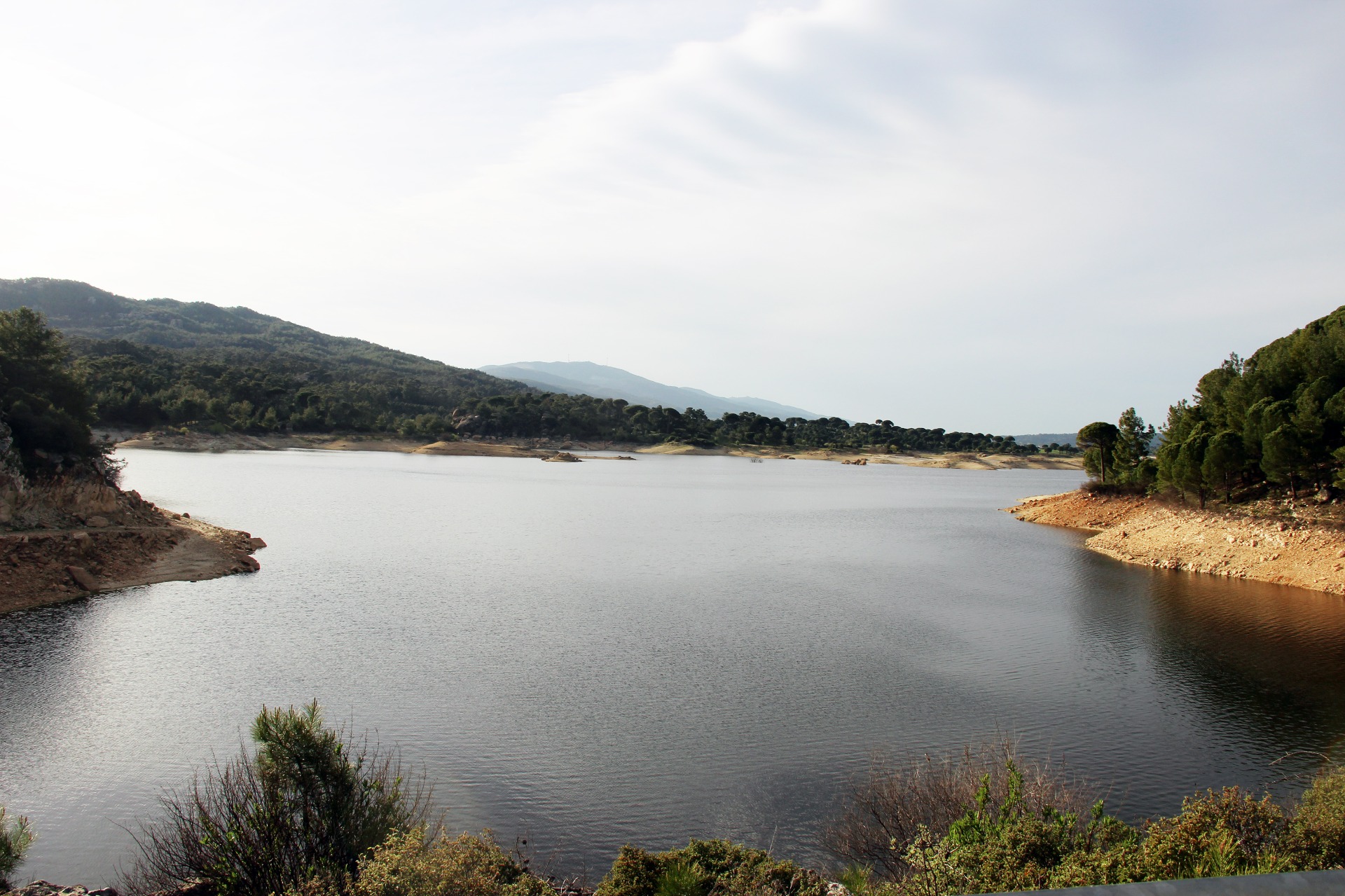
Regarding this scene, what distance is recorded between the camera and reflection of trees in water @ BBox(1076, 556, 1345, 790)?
14.6 meters

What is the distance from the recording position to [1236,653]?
2044cm

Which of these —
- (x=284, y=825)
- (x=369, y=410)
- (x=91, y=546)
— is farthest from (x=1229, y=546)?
(x=369, y=410)

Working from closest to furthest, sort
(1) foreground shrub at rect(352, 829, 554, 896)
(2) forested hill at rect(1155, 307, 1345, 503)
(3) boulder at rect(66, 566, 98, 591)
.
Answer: (1) foreground shrub at rect(352, 829, 554, 896)
(3) boulder at rect(66, 566, 98, 591)
(2) forested hill at rect(1155, 307, 1345, 503)

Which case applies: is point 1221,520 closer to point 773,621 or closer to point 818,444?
point 773,621

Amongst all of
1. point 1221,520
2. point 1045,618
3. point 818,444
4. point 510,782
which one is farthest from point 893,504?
point 818,444

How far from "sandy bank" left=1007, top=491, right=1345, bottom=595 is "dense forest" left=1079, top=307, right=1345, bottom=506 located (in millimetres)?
1743

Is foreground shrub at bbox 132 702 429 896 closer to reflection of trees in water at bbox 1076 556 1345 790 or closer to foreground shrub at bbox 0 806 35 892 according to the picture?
foreground shrub at bbox 0 806 35 892

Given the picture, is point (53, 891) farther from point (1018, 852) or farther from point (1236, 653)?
point (1236, 653)

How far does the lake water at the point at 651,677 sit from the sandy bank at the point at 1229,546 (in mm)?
1422

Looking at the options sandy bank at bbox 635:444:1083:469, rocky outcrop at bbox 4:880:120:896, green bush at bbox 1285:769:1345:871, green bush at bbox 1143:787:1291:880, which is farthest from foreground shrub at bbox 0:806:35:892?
sandy bank at bbox 635:444:1083:469

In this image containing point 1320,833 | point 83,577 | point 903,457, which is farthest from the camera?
point 903,457

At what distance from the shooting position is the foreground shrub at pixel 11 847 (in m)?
8.18

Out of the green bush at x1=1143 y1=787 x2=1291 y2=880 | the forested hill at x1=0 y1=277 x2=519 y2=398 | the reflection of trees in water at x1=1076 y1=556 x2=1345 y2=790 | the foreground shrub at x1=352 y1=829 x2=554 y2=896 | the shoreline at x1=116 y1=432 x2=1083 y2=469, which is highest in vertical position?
the forested hill at x1=0 y1=277 x2=519 y2=398

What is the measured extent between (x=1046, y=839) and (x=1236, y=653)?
55.0 ft
